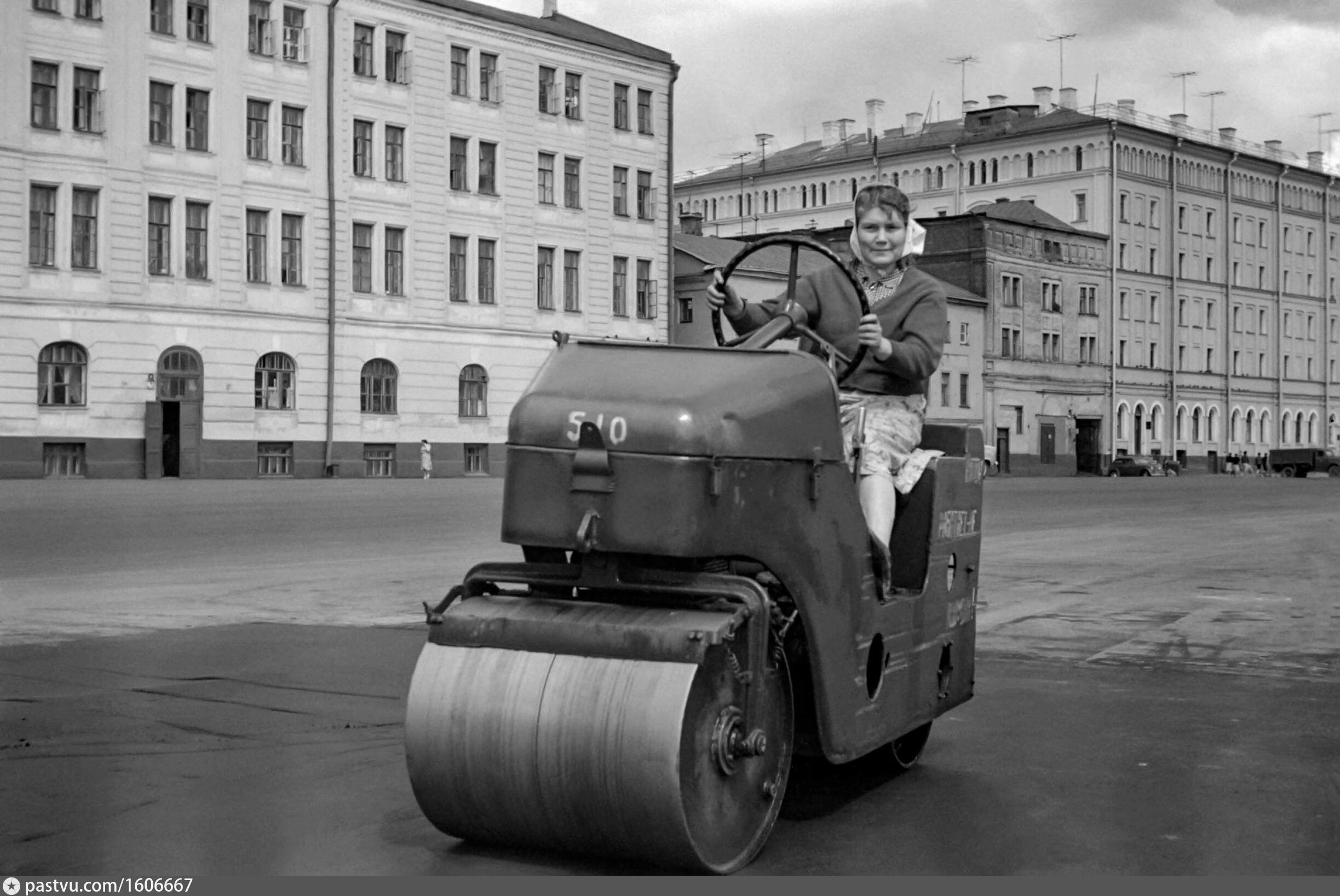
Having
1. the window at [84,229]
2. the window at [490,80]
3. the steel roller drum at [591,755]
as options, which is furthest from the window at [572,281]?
the steel roller drum at [591,755]

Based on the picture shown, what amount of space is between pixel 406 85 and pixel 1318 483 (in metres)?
38.2

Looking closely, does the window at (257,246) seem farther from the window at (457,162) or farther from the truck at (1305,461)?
the truck at (1305,461)

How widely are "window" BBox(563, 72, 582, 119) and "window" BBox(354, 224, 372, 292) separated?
411 inches

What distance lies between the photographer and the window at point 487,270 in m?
63.0

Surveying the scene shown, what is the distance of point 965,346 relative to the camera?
3356 inches

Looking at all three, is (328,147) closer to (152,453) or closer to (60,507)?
(152,453)

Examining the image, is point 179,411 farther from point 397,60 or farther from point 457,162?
point 397,60

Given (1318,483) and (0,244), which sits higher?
(0,244)

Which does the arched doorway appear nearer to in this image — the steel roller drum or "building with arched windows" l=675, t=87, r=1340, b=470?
"building with arched windows" l=675, t=87, r=1340, b=470

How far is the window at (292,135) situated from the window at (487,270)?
863cm

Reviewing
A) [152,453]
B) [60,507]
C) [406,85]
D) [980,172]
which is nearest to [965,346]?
[980,172]

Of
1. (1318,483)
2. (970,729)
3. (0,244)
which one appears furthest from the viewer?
(1318,483)

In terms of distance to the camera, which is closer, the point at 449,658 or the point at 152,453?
the point at 449,658

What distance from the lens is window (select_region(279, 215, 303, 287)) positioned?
56344mm
